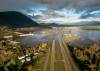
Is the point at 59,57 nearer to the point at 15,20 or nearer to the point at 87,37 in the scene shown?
the point at 87,37

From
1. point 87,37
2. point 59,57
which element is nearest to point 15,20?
point 59,57

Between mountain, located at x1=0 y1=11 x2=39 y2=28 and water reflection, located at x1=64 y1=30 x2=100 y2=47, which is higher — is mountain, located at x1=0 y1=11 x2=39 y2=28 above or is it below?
above

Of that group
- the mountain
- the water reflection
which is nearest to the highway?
the water reflection

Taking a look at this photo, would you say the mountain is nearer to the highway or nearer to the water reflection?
the highway

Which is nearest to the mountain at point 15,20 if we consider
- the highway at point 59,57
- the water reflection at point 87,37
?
the highway at point 59,57

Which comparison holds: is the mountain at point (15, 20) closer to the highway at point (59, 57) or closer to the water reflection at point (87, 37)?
the highway at point (59, 57)

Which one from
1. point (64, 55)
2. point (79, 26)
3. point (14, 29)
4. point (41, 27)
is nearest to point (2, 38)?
point (14, 29)

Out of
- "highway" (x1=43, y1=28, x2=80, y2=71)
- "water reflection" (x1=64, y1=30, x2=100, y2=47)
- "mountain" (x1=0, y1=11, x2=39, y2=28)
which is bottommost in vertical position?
"highway" (x1=43, y1=28, x2=80, y2=71)
